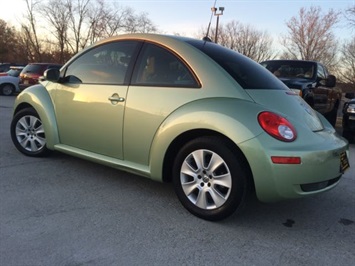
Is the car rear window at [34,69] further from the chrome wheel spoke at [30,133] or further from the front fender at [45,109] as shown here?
the front fender at [45,109]

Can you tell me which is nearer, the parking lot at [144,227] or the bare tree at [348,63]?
the parking lot at [144,227]

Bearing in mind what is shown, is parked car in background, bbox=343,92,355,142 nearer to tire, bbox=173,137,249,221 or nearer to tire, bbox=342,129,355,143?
tire, bbox=342,129,355,143

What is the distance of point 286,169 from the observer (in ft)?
9.45

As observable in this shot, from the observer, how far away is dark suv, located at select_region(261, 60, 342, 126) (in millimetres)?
7756

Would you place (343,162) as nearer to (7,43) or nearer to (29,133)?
(29,133)

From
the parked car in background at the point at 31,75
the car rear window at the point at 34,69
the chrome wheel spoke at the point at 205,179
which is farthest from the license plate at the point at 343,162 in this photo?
the car rear window at the point at 34,69

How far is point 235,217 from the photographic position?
332 centimetres

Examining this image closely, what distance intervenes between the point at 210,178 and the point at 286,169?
0.65 meters

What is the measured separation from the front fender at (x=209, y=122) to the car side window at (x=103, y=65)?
814 mm

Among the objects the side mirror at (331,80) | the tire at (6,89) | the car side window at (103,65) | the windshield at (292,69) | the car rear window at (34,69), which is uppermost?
the car side window at (103,65)

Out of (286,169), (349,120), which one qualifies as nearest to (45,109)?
(286,169)

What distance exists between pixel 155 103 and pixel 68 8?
4176 cm

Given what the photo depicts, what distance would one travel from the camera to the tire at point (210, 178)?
3.04 meters

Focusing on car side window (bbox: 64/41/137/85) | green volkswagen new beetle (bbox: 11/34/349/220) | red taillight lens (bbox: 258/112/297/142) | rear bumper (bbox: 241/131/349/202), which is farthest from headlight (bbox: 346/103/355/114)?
car side window (bbox: 64/41/137/85)
